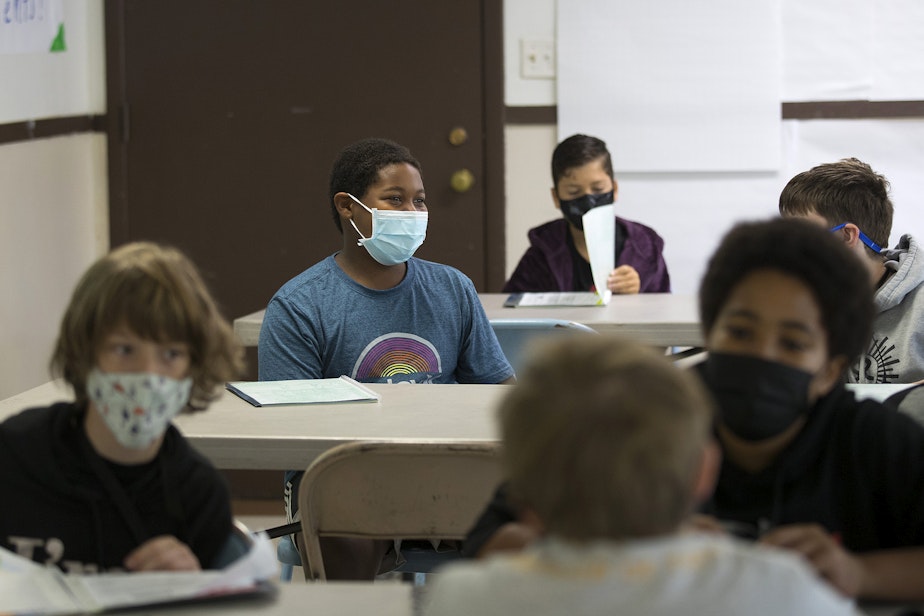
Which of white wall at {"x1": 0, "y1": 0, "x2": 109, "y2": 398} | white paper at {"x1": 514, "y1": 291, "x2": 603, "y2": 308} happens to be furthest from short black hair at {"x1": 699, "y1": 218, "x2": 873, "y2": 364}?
white wall at {"x1": 0, "y1": 0, "x2": 109, "y2": 398}

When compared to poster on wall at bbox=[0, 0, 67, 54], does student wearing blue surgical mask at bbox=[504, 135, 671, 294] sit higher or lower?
lower

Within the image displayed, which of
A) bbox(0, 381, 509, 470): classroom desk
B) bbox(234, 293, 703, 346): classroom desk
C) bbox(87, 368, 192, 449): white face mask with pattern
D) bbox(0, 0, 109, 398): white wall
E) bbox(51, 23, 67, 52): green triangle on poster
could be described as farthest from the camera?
bbox(51, 23, 67, 52): green triangle on poster

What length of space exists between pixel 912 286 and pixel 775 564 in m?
1.72

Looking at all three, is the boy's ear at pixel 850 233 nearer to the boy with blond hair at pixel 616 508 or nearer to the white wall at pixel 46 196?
the boy with blond hair at pixel 616 508

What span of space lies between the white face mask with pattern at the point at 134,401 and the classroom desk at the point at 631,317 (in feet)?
→ 4.86

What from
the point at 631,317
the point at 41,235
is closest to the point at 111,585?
the point at 631,317

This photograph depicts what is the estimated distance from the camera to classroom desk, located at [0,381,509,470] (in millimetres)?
1908

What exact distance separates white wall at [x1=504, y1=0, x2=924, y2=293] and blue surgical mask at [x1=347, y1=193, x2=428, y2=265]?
6.33ft

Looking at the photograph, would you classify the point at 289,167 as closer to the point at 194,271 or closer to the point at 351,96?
the point at 351,96

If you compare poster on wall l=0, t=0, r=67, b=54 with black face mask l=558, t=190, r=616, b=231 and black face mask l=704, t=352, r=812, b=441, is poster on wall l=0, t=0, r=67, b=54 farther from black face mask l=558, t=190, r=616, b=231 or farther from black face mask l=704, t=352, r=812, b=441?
black face mask l=704, t=352, r=812, b=441

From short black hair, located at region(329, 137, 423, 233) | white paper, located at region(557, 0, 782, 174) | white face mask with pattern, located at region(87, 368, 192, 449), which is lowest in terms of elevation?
white face mask with pattern, located at region(87, 368, 192, 449)

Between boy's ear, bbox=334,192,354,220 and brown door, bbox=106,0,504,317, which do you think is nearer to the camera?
boy's ear, bbox=334,192,354,220

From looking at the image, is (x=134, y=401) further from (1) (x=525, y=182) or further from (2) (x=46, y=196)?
(1) (x=525, y=182)

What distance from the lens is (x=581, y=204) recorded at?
382 centimetres
